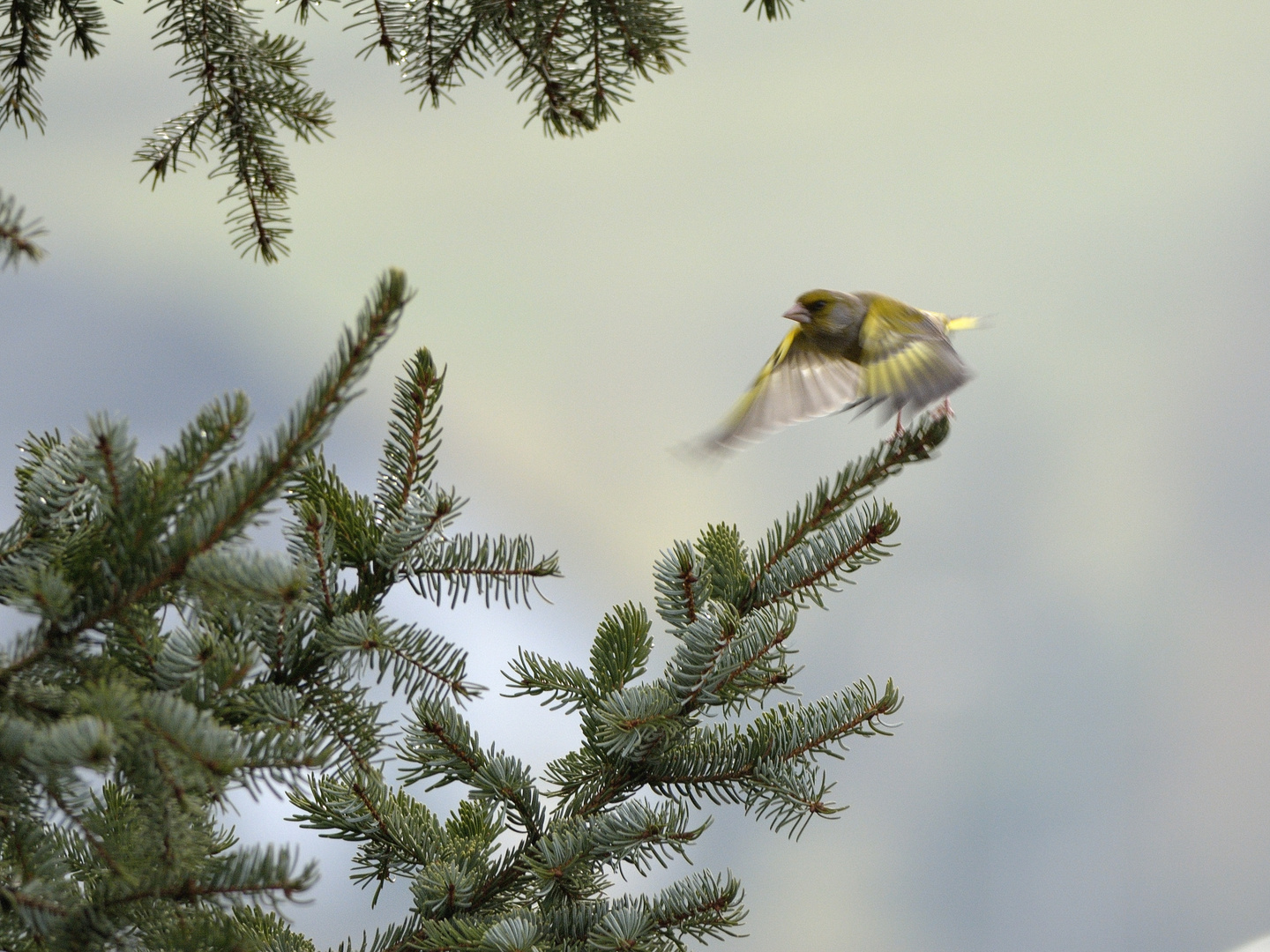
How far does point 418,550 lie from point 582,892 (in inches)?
13.7

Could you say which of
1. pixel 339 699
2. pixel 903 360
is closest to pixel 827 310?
pixel 903 360

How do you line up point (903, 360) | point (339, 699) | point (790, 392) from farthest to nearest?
point (790, 392)
point (903, 360)
point (339, 699)

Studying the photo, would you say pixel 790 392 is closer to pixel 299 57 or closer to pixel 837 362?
pixel 837 362

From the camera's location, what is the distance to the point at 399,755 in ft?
3.28

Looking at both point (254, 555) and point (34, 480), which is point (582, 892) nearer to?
point (254, 555)

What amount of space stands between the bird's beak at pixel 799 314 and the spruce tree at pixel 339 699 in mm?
727

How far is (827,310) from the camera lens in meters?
1.79

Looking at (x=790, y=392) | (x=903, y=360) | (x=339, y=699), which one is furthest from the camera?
(x=790, y=392)

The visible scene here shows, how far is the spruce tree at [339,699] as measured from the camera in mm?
686

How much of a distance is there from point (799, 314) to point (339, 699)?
1.13 metres

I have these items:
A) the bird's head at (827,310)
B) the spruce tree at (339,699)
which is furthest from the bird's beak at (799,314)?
the spruce tree at (339,699)

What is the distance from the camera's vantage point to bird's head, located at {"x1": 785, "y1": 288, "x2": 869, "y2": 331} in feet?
5.82

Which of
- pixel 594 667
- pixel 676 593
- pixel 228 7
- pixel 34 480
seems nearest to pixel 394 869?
pixel 594 667

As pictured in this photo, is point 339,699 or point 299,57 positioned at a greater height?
point 299,57
